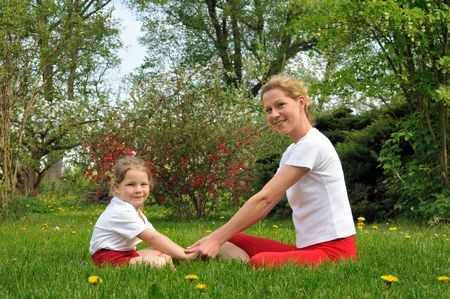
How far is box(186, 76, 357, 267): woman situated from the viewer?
4266 mm

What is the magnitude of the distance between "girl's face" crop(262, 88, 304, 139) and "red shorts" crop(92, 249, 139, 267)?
1.37 metres

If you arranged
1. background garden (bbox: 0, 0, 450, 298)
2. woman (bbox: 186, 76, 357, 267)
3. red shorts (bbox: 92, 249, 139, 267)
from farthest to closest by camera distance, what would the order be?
background garden (bbox: 0, 0, 450, 298) → red shorts (bbox: 92, 249, 139, 267) → woman (bbox: 186, 76, 357, 267)

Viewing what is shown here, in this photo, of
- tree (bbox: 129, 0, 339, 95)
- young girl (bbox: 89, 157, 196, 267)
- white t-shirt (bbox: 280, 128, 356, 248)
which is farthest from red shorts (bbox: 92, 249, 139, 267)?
tree (bbox: 129, 0, 339, 95)

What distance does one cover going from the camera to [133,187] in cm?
468

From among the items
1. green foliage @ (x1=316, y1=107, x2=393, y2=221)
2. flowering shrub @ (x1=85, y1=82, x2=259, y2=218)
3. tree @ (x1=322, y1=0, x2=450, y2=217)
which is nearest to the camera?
tree @ (x1=322, y1=0, x2=450, y2=217)

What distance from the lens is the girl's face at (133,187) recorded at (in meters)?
4.68

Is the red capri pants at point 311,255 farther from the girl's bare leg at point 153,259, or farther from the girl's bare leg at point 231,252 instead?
the girl's bare leg at point 153,259

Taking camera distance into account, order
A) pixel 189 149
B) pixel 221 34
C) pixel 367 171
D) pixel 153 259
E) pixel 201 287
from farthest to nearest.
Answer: pixel 221 34 < pixel 367 171 < pixel 189 149 < pixel 153 259 < pixel 201 287

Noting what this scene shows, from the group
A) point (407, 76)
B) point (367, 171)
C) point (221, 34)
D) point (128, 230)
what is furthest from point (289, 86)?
point (221, 34)

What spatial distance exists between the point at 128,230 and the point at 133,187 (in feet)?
1.02

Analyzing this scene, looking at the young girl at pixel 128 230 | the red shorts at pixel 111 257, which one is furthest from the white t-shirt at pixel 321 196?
the red shorts at pixel 111 257

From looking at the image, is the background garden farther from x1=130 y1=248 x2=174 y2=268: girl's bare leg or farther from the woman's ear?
the woman's ear

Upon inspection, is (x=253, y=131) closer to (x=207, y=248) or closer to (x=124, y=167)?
(x=124, y=167)

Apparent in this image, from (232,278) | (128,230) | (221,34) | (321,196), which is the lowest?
(232,278)
